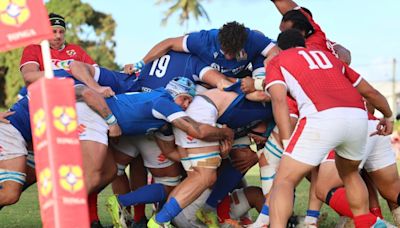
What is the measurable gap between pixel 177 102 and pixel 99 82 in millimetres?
838

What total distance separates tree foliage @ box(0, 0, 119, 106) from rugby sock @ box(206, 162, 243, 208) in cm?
3042

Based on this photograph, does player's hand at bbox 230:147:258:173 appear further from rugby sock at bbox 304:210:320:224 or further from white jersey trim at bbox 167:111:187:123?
white jersey trim at bbox 167:111:187:123

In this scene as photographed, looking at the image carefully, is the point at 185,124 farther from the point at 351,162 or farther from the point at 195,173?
the point at 351,162

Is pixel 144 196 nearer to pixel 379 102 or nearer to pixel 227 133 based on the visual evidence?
pixel 227 133

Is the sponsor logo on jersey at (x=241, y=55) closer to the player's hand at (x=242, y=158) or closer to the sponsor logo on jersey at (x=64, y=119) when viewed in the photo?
the player's hand at (x=242, y=158)

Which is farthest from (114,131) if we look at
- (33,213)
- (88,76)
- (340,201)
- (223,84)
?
(33,213)

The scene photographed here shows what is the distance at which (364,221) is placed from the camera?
6602mm

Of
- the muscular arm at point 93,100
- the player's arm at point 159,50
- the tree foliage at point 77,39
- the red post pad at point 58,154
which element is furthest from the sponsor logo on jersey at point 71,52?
the tree foliage at point 77,39

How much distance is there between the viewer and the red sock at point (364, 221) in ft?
21.5

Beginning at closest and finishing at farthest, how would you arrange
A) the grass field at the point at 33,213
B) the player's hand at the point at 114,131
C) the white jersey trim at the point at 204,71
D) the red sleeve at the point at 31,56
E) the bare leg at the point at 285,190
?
the bare leg at the point at 285,190, the player's hand at the point at 114,131, the white jersey trim at the point at 204,71, the red sleeve at the point at 31,56, the grass field at the point at 33,213

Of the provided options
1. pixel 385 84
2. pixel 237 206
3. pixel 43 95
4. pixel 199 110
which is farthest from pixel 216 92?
pixel 385 84

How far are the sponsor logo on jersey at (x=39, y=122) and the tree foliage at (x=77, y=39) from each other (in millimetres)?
33602

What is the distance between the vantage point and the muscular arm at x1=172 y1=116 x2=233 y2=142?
6.96 m

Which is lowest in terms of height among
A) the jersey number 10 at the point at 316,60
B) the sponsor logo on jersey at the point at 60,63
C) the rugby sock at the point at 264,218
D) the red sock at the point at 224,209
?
the red sock at the point at 224,209
